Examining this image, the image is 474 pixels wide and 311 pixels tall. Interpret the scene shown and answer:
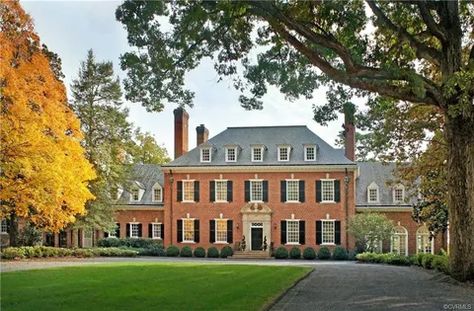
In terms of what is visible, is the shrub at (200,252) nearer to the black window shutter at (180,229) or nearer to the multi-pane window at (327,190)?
the black window shutter at (180,229)

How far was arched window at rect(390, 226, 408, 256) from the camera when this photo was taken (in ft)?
133

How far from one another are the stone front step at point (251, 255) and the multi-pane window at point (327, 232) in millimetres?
3919

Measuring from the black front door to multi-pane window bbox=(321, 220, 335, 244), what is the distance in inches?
166

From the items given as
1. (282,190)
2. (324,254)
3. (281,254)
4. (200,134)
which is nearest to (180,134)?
(200,134)

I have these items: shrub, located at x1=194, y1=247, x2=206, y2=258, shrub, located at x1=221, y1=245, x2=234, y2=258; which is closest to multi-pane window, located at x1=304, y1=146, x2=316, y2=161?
shrub, located at x1=221, y1=245, x2=234, y2=258

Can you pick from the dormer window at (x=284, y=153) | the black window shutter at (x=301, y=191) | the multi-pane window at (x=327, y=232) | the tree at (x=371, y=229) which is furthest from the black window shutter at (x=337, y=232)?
the dormer window at (x=284, y=153)

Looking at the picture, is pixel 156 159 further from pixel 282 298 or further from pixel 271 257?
pixel 282 298

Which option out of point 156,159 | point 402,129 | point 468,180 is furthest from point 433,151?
point 156,159

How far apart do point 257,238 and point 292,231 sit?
7.99ft

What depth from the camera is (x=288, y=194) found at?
135 ft

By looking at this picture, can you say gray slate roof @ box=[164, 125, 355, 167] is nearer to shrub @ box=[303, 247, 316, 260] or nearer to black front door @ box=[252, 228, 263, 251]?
black front door @ box=[252, 228, 263, 251]

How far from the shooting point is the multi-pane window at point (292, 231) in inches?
1607

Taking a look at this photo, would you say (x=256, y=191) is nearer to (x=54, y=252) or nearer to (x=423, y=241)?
(x=423, y=241)

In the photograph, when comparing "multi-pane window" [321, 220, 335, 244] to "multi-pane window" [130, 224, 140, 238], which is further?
"multi-pane window" [130, 224, 140, 238]
